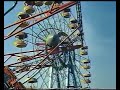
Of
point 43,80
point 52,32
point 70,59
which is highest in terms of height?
point 52,32

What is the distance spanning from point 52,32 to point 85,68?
39.1 feet

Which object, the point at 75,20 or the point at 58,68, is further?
the point at 58,68

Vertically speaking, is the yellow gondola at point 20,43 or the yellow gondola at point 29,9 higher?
the yellow gondola at point 29,9

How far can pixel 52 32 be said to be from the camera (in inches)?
740

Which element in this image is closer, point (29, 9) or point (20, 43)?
point (29, 9)

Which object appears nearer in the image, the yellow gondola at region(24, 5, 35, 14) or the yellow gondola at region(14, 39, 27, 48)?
the yellow gondola at region(24, 5, 35, 14)

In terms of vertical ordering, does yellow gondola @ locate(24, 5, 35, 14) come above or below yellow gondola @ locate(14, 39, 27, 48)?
above

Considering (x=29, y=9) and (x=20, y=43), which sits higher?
(x=29, y=9)

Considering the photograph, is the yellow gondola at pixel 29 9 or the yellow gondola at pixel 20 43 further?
the yellow gondola at pixel 20 43
